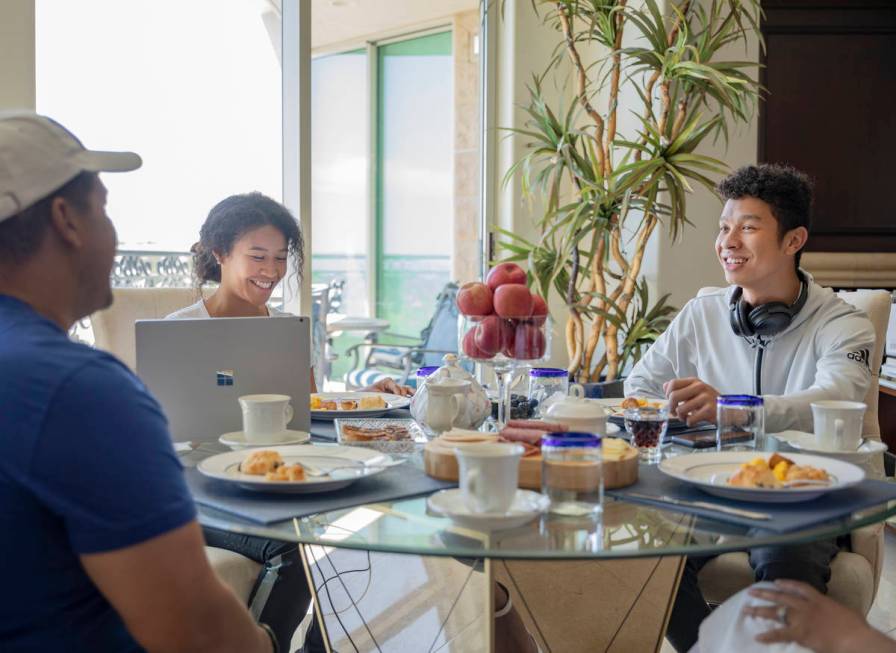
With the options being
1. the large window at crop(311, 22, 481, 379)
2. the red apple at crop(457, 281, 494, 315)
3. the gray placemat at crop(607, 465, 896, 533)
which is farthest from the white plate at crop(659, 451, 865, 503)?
the large window at crop(311, 22, 481, 379)

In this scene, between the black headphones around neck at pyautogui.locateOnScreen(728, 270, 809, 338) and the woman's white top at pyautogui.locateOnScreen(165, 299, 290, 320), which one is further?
the woman's white top at pyautogui.locateOnScreen(165, 299, 290, 320)

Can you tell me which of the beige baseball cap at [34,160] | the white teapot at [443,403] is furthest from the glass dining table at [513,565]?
the beige baseball cap at [34,160]

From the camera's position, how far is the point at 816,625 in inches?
53.6

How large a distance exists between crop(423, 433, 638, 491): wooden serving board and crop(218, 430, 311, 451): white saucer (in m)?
0.28

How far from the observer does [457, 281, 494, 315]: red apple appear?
1.72 m

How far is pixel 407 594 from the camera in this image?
3020 mm

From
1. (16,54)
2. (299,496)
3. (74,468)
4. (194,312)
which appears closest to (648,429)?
(299,496)

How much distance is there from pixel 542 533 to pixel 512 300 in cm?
61

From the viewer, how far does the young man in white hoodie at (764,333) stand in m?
1.94

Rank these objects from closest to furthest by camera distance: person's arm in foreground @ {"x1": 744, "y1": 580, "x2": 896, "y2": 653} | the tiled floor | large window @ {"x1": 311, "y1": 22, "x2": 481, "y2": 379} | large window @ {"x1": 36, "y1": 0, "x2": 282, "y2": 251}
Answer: person's arm in foreground @ {"x1": 744, "y1": 580, "x2": 896, "y2": 653} < the tiled floor < large window @ {"x1": 36, "y1": 0, "x2": 282, "y2": 251} < large window @ {"x1": 311, "y1": 22, "x2": 481, "y2": 379}

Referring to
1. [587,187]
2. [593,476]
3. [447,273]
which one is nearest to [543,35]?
[587,187]

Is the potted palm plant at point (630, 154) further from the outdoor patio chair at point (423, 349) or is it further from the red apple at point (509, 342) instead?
the red apple at point (509, 342)

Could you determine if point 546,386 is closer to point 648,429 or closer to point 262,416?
point 648,429

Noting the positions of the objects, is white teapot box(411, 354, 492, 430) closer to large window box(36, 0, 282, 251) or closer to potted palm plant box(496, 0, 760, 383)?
potted palm plant box(496, 0, 760, 383)
